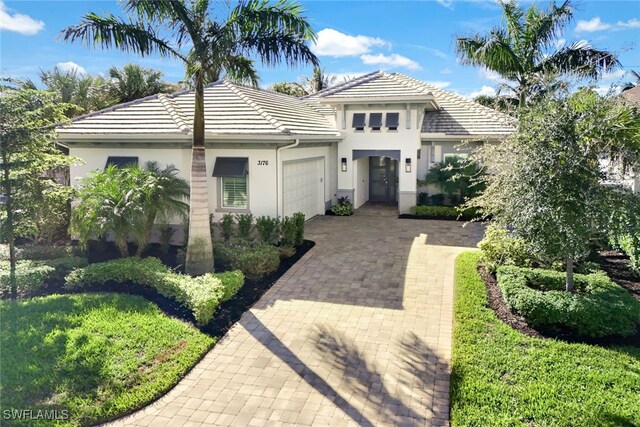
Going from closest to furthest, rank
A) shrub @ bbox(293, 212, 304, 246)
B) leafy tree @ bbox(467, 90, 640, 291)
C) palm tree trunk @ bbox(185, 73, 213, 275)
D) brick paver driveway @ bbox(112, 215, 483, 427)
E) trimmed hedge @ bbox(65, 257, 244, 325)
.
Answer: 1. brick paver driveway @ bbox(112, 215, 483, 427)
2. leafy tree @ bbox(467, 90, 640, 291)
3. trimmed hedge @ bbox(65, 257, 244, 325)
4. palm tree trunk @ bbox(185, 73, 213, 275)
5. shrub @ bbox(293, 212, 304, 246)

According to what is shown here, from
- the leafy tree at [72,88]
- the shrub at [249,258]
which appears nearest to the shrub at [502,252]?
the shrub at [249,258]

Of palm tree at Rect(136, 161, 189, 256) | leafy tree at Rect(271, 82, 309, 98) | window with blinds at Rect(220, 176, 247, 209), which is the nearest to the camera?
palm tree at Rect(136, 161, 189, 256)

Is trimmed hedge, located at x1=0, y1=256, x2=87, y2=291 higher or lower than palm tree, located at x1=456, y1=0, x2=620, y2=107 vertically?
lower

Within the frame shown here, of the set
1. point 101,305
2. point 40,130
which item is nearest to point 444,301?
point 101,305

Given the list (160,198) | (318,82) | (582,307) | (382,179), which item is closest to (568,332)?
(582,307)

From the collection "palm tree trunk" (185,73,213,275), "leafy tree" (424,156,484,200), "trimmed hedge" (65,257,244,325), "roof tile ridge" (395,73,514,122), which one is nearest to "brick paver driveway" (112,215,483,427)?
"trimmed hedge" (65,257,244,325)

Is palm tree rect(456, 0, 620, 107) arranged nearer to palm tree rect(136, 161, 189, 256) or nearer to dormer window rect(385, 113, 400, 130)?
dormer window rect(385, 113, 400, 130)
